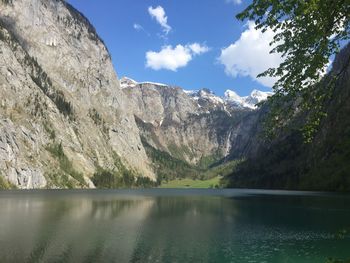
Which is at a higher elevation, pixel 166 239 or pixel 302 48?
pixel 302 48

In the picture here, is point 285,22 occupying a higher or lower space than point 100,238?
higher

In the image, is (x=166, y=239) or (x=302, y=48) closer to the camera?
(x=302, y=48)

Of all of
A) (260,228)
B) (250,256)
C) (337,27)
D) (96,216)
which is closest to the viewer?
(337,27)

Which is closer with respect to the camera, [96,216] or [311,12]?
[311,12]

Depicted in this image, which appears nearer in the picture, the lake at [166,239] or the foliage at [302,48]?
the foliage at [302,48]

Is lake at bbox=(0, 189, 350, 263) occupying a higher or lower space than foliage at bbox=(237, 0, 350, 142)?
lower

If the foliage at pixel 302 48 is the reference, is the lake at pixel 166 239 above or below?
below

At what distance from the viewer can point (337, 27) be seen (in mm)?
15891

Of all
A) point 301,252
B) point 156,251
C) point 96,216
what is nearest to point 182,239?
point 156,251

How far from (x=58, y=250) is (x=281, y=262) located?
2706 centimetres

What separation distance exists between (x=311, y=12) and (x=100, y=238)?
50451 millimetres

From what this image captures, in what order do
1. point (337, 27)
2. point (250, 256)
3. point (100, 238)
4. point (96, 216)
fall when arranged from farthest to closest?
point (96, 216)
point (100, 238)
point (250, 256)
point (337, 27)

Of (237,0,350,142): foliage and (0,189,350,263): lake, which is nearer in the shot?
(237,0,350,142): foliage

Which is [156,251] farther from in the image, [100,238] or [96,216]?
[96,216]
